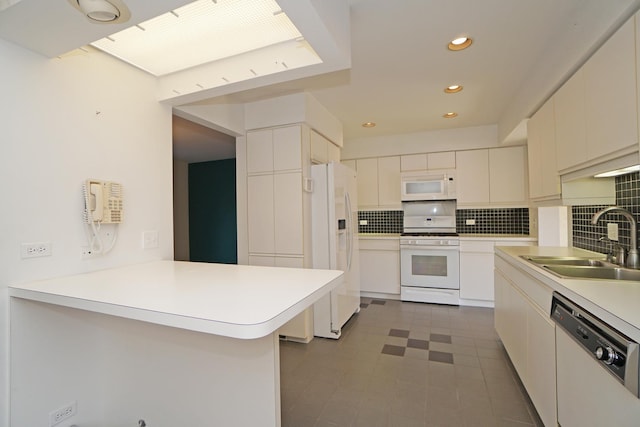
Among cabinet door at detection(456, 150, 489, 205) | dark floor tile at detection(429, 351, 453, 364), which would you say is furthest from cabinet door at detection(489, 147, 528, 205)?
dark floor tile at detection(429, 351, 453, 364)

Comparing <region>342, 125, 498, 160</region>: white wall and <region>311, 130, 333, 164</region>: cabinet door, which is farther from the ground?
<region>342, 125, 498, 160</region>: white wall

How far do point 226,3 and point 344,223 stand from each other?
225 centimetres

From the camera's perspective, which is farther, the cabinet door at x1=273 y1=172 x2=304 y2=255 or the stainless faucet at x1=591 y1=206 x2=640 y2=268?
the cabinet door at x1=273 y1=172 x2=304 y2=255

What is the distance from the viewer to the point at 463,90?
111 inches

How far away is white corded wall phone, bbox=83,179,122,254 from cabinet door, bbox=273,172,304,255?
1432mm

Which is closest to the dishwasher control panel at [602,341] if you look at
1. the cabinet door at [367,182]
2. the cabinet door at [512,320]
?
the cabinet door at [512,320]

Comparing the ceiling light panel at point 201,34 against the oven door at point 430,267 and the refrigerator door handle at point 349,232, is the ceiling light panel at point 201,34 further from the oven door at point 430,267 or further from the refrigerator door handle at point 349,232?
the oven door at point 430,267

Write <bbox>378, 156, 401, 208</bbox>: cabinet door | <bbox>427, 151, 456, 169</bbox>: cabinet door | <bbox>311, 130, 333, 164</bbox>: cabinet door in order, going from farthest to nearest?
<bbox>378, 156, 401, 208</bbox>: cabinet door
<bbox>427, 151, 456, 169</bbox>: cabinet door
<bbox>311, 130, 333, 164</bbox>: cabinet door

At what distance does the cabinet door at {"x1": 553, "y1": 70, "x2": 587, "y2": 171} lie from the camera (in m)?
1.69

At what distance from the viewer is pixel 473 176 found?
405cm

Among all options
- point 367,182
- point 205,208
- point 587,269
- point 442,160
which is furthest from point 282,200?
point 205,208

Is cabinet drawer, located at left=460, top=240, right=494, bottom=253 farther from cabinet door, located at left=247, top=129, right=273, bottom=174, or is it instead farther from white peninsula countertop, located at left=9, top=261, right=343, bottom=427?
white peninsula countertop, located at left=9, top=261, right=343, bottom=427

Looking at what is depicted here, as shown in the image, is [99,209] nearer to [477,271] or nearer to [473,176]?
[477,271]

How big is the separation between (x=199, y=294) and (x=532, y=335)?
73.5 inches
